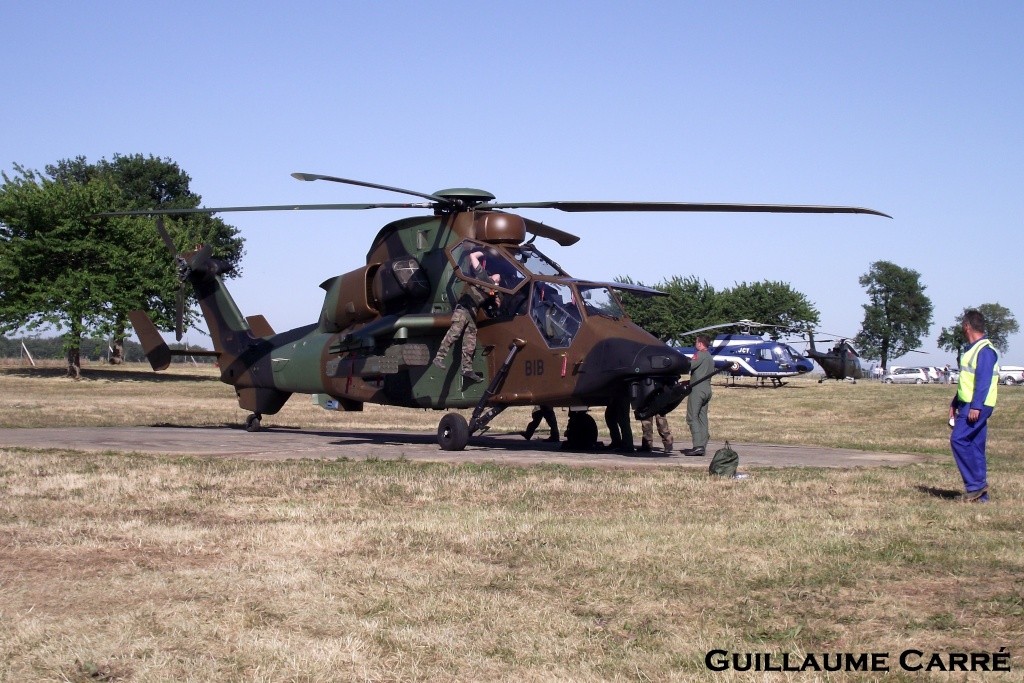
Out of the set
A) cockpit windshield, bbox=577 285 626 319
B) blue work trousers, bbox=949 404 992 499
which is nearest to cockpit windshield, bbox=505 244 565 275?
cockpit windshield, bbox=577 285 626 319

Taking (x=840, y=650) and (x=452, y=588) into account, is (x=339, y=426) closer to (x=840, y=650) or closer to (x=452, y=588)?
(x=452, y=588)

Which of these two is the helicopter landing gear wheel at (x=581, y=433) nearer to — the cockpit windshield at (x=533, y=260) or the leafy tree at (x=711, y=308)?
the cockpit windshield at (x=533, y=260)

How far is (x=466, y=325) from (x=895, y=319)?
12351cm

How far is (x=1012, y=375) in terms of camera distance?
98.1m

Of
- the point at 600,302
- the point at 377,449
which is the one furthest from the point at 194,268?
the point at 600,302

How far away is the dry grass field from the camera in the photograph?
5.21 meters

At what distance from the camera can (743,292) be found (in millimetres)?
101125

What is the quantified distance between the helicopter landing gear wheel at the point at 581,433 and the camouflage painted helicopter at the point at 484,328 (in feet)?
0.07

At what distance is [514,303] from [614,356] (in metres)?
2.17

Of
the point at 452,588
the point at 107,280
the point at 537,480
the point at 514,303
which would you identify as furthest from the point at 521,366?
the point at 107,280

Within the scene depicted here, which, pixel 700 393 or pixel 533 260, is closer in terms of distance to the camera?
pixel 700 393

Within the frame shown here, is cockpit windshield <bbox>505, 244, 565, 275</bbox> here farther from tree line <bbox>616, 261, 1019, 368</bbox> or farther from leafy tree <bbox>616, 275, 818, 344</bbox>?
leafy tree <bbox>616, 275, 818, 344</bbox>

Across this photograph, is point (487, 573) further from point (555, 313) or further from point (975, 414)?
point (555, 313)

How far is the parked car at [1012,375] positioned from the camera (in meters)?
93.4
